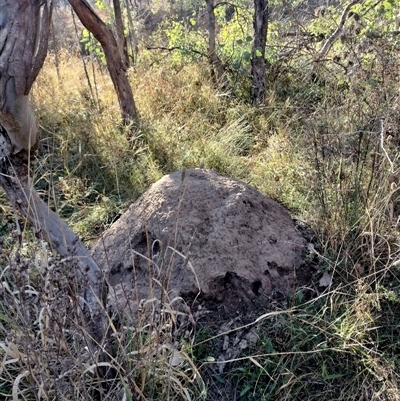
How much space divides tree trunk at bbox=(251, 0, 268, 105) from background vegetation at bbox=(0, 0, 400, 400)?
0.47 feet

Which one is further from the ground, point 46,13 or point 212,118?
point 46,13

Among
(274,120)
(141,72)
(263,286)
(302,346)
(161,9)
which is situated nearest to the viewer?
(302,346)

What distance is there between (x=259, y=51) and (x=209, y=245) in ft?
10.4

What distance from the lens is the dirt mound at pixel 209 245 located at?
222 cm

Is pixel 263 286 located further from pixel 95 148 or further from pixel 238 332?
pixel 95 148

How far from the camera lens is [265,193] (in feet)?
10.2

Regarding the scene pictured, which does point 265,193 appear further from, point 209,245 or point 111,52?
point 111,52

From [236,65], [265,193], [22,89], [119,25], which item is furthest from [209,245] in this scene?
[119,25]

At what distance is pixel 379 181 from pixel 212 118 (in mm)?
2497

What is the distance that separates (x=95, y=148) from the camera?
399 centimetres

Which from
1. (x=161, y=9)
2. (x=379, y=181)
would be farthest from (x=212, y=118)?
(x=161, y=9)

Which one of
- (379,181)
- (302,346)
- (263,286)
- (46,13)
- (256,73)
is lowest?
(302,346)

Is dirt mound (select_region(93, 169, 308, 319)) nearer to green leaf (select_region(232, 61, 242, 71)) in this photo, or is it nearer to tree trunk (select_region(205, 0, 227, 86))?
green leaf (select_region(232, 61, 242, 71))

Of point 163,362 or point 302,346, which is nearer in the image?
point 163,362
